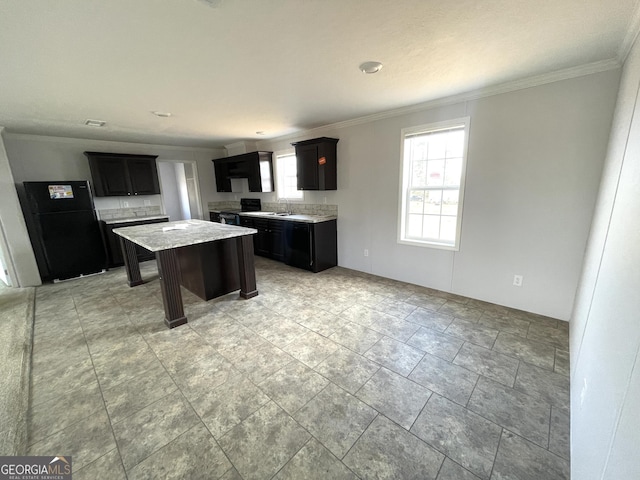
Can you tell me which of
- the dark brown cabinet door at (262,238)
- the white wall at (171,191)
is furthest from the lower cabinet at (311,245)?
the white wall at (171,191)

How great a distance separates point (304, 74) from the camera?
224 centimetres

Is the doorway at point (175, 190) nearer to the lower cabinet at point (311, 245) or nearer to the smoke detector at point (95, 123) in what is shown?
the smoke detector at point (95, 123)

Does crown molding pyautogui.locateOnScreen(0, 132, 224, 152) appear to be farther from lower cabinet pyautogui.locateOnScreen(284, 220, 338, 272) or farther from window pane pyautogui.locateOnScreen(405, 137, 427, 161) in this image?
window pane pyautogui.locateOnScreen(405, 137, 427, 161)

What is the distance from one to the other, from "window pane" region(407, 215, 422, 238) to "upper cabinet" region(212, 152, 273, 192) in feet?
10.2

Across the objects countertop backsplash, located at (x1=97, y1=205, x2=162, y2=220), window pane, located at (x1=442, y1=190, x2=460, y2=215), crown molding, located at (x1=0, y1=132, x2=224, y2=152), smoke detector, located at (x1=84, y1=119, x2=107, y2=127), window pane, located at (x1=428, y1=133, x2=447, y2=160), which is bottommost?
countertop backsplash, located at (x1=97, y1=205, x2=162, y2=220)

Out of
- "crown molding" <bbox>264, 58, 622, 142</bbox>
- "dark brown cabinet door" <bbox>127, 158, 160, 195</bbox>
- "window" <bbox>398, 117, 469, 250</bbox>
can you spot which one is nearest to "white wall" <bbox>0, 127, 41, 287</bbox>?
"dark brown cabinet door" <bbox>127, 158, 160, 195</bbox>

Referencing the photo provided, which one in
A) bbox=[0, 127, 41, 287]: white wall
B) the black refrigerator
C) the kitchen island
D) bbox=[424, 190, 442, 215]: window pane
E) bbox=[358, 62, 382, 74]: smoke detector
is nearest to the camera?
bbox=[358, 62, 382, 74]: smoke detector

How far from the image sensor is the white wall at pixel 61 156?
407cm

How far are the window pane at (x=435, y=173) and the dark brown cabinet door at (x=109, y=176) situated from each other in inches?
214

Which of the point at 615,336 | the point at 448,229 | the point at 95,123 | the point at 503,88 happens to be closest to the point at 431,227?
the point at 448,229

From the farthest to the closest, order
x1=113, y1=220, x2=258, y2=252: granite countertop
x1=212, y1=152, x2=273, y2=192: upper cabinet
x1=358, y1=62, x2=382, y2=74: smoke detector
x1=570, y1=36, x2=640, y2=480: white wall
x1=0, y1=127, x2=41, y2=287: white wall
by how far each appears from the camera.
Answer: x1=212, y1=152, x2=273, y2=192: upper cabinet < x1=0, y1=127, x2=41, y2=287: white wall < x1=113, y1=220, x2=258, y2=252: granite countertop < x1=358, y1=62, x2=382, y2=74: smoke detector < x1=570, y1=36, x2=640, y2=480: white wall

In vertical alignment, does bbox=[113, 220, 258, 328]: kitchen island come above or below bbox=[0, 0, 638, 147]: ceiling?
below

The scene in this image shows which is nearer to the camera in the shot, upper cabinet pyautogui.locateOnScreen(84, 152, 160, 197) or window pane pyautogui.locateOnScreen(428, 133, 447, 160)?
window pane pyautogui.locateOnScreen(428, 133, 447, 160)

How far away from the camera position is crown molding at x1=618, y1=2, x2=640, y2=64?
148 cm
